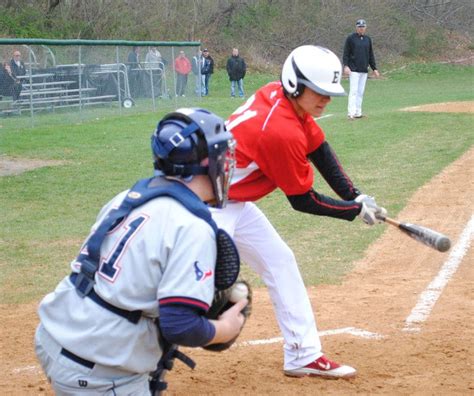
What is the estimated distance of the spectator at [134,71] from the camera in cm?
2378

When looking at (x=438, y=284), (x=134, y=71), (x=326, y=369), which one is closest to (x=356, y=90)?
(x=134, y=71)

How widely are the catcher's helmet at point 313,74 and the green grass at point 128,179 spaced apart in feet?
9.98

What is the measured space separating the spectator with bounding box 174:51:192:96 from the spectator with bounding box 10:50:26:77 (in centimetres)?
630

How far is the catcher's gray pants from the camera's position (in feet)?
10.0

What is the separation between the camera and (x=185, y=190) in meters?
3.01

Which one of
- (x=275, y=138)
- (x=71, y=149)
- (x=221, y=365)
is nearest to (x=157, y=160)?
(x=275, y=138)

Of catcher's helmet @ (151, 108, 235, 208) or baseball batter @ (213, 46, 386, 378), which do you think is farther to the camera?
baseball batter @ (213, 46, 386, 378)

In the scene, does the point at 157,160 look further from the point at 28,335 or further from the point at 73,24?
the point at 73,24

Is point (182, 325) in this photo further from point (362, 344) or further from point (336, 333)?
point (336, 333)

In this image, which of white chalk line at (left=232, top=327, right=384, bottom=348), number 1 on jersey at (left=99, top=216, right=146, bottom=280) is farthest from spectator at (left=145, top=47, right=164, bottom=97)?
number 1 on jersey at (left=99, top=216, right=146, bottom=280)

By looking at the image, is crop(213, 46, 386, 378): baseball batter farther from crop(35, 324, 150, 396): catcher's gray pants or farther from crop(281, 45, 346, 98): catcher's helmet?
crop(35, 324, 150, 396): catcher's gray pants

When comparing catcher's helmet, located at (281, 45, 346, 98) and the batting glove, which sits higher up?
catcher's helmet, located at (281, 45, 346, 98)

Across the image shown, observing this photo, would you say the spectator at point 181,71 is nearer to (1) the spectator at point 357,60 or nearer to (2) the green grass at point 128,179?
(2) the green grass at point 128,179

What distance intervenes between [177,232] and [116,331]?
435mm
